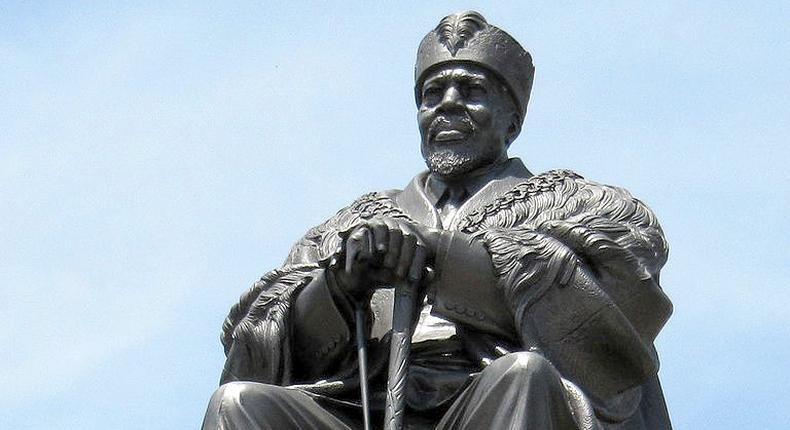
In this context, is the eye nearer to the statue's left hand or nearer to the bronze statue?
the bronze statue

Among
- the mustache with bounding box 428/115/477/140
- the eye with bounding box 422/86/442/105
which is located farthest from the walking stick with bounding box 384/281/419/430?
the eye with bounding box 422/86/442/105

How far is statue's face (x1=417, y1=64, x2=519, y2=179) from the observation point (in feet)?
42.8

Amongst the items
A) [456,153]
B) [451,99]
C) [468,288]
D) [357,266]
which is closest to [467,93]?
[451,99]

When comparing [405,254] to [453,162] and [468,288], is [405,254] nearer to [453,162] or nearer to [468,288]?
[468,288]

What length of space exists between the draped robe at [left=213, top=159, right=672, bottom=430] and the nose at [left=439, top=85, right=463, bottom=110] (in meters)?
0.56

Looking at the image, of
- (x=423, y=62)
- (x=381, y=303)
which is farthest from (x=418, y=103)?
(x=381, y=303)

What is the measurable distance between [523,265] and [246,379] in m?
1.23

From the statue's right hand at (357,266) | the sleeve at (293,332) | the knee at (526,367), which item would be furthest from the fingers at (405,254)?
the knee at (526,367)

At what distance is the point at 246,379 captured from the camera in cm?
1230

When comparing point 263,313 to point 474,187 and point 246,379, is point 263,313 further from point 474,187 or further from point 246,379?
point 474,187

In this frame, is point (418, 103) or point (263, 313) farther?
point (418, 103)

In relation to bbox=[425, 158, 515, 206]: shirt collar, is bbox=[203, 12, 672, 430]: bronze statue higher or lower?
lower

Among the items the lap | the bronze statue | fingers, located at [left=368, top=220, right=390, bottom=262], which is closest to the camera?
the lap

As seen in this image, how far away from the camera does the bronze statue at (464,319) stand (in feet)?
38.3
